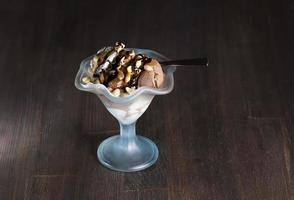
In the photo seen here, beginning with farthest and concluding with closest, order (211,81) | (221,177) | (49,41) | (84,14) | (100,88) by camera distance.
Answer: (84,14), (49,41), (211,81), (221,177), (100,88)

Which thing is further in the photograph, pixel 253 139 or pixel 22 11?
pixel 22 11

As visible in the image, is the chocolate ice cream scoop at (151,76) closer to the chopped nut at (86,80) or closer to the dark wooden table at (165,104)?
the chopped nut at (86,80)

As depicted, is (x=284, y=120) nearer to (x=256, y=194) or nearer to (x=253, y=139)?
(x=253, y=139)

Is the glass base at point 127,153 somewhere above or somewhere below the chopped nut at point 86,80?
below

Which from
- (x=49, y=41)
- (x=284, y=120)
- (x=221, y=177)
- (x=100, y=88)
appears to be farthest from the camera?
(x=49, y=41)

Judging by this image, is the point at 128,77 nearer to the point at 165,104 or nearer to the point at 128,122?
the point at 128,122

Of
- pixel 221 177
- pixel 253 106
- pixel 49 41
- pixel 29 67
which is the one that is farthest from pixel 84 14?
pixel 221 177

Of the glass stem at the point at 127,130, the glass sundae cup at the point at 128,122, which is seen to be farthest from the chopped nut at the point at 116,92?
the glass stem at the point at 127,130
